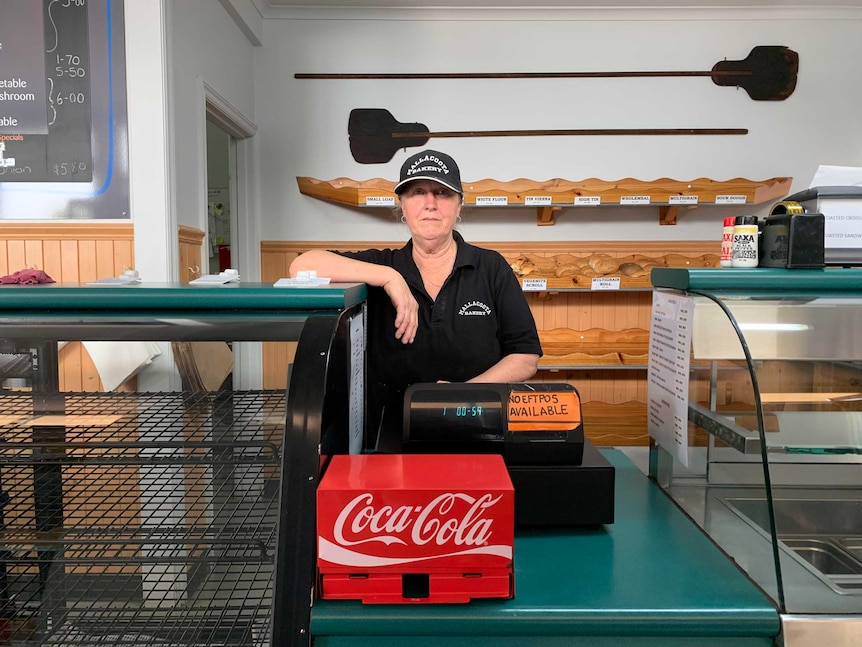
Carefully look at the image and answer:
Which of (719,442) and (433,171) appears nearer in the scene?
(719,442)

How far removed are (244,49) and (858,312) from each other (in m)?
3.71

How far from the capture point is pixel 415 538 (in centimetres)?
85

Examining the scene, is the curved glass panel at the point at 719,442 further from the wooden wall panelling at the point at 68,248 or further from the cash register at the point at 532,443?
the wooden wall panelling at the point at 68,248

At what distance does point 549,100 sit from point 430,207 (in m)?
2.68

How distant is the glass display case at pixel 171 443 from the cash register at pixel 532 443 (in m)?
0.17

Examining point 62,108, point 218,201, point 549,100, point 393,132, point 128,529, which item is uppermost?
point 549,100

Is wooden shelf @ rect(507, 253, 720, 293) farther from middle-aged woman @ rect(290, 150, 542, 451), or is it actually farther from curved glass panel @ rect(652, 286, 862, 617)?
curved glass panel @ rect(652, 286, 862, 617)

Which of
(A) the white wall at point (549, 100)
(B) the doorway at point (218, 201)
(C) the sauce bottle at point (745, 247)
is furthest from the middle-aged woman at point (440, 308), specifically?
(B) the doorway at point (218, 201)

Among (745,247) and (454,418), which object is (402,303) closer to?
(454,418)

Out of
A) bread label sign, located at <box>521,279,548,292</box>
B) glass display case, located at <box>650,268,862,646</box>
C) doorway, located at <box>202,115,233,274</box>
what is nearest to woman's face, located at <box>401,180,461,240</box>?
glass display case, located at <box>650,268,862,646</box>

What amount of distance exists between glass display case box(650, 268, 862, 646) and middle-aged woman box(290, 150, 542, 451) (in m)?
0.60

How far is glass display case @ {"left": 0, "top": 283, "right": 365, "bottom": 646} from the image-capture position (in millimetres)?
873

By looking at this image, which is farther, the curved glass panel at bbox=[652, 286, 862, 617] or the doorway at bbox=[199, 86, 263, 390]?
the doorway at bbox=[199, 86, 263, 390]

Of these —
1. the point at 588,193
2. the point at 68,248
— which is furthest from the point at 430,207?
the point at 588,193
